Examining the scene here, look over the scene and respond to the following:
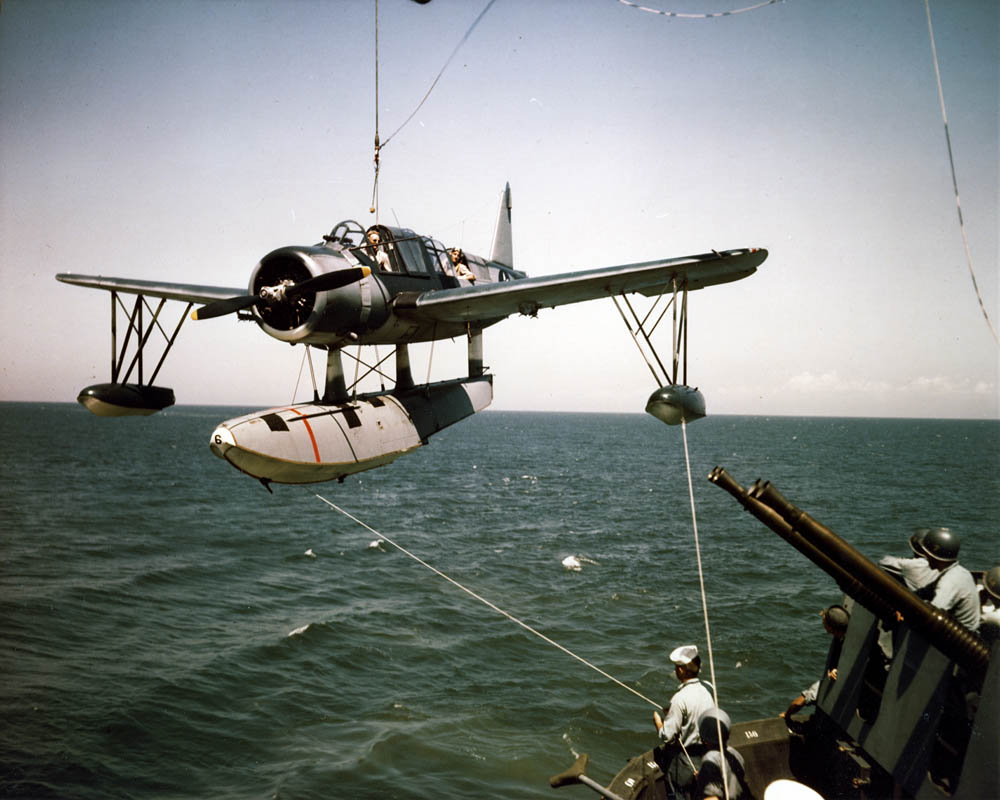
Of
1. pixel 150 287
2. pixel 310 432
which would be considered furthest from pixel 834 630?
pixel 150 287

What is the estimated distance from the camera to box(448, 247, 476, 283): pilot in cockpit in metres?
13.9

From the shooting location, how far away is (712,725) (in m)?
6.02

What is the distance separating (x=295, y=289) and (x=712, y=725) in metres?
7.86

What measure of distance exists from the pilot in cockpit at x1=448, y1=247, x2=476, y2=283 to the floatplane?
31.5 inches

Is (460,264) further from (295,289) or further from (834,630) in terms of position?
(834,630)

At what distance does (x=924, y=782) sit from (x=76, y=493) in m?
60.4

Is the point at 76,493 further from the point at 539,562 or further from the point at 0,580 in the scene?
the point at 539,562

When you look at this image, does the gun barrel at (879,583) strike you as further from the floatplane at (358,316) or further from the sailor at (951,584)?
the floatplane at (358,316)

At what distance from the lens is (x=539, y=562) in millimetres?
30250

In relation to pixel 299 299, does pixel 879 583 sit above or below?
below

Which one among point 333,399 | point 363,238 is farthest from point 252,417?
point 363,238

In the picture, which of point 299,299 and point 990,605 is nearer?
point 990,605

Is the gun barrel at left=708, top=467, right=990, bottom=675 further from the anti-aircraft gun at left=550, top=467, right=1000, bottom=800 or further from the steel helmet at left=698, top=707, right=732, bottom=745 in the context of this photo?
the steel helmet at left=698, top=707, right=732, bottom=745

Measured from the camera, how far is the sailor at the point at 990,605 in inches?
194
